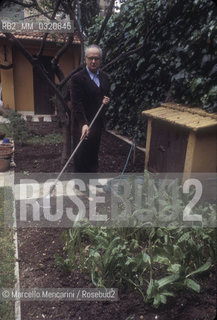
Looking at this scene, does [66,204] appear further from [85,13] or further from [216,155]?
[85,13]

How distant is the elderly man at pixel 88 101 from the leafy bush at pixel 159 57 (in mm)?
1275

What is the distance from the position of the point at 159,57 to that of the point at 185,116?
7.10ft

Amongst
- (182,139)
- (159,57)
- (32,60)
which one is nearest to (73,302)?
(182,139)

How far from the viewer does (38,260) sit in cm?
272

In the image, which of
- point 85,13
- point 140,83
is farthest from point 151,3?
point 85,13

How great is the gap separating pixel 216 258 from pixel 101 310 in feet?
3.34

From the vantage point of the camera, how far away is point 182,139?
365 cm

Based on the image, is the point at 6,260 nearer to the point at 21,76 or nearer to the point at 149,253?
the point at 149,253

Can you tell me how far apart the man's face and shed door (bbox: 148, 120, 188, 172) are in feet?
3.96

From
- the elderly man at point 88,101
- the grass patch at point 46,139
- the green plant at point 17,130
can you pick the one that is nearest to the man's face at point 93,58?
the elderly man at point 88,101

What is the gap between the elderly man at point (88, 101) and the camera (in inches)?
142

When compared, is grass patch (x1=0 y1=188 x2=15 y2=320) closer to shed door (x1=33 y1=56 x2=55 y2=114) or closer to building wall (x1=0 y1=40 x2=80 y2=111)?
building wall (x1=0 y1=40 x2=80 y2=111)

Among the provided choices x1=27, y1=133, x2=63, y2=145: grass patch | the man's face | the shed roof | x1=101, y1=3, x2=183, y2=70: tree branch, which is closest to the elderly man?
the man's face

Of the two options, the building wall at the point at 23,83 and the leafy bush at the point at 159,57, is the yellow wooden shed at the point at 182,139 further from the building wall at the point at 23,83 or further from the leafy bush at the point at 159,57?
the building wall at the point at 23,83
